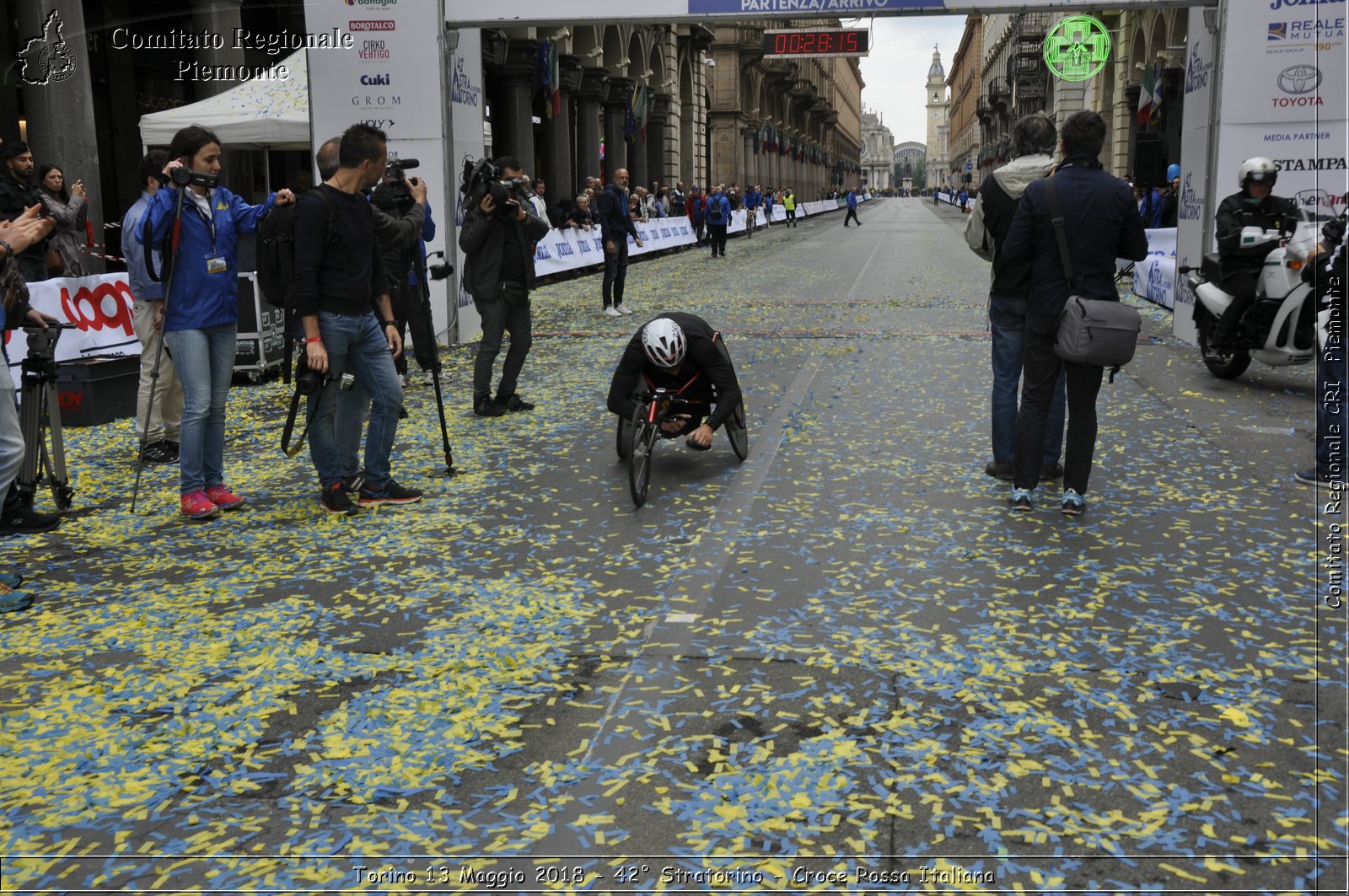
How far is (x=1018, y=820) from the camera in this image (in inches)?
136

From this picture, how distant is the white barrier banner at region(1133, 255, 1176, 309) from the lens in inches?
676

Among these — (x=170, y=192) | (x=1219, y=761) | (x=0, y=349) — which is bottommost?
(x=1219, y=761)

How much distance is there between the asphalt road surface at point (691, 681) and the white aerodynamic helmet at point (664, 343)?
80 centimetres

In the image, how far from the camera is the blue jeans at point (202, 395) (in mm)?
6750

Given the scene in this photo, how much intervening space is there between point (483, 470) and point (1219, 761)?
5154 millimetres

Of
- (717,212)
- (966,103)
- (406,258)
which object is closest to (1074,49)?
(717,212)

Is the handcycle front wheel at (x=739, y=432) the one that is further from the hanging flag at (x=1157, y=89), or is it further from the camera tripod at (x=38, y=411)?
the hanging flag at (x=1157, y=89)

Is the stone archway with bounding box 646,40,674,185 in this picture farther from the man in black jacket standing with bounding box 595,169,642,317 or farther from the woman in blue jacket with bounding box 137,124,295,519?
the woman in blue jacket with bounding box 137,124,295,519

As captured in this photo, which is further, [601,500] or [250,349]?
[250,349]

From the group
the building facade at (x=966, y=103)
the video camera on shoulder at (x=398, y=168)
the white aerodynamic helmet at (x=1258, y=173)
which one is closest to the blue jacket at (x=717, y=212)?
the white aerodynamic helmet at (x=1258, y=173)

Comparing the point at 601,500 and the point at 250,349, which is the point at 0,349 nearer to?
the point at 601,500

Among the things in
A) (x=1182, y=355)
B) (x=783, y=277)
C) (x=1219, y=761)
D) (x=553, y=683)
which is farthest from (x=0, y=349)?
(x=783, y=277)

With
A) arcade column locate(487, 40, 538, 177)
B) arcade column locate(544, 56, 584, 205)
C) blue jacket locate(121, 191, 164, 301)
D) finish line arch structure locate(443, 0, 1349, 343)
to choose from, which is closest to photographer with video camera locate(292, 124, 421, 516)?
blue jacket locate(121, 191, 164, 301)

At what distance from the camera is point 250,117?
16.3m
